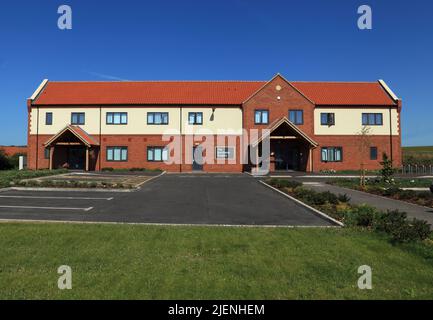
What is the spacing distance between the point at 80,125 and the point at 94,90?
15.8ft

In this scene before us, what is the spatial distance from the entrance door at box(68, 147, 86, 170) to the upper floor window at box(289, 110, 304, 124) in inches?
829

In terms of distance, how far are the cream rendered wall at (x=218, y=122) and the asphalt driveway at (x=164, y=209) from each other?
66.9 feet

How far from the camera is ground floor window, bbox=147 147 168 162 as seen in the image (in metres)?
35.7

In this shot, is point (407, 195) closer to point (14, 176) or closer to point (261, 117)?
point (261, 117)

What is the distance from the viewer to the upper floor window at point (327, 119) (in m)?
36.5

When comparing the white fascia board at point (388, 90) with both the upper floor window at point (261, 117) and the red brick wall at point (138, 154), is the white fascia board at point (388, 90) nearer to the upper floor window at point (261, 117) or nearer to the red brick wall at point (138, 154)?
the upper floor window at point (261, 117)

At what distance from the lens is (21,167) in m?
35.7

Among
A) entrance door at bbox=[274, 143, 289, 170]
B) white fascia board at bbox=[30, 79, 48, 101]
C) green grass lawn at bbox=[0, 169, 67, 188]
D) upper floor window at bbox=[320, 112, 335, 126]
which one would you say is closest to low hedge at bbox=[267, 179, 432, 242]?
green grass lawn at bbox=[0, 169, 67, 188]

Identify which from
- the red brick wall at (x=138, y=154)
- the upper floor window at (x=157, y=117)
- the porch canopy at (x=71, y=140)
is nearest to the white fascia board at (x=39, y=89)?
the red brick wall at (x=138, y=154)

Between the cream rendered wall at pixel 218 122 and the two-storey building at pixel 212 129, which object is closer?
the two-storey building at pixel 212 129

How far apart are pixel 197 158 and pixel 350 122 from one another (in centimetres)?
1593

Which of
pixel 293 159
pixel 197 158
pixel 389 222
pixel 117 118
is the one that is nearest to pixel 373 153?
pixel 293 159

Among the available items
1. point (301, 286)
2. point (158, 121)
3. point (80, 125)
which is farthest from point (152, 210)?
point (80, 125)
